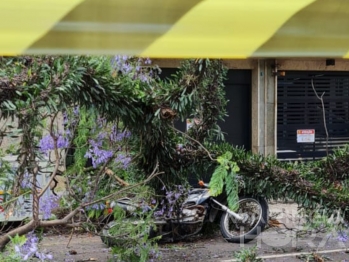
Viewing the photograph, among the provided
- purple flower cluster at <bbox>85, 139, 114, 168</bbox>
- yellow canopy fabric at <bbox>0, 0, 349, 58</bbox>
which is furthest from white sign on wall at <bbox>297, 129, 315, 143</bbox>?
yellow canopy fabric at <bbox>0, 0, 349, 58</bbox>

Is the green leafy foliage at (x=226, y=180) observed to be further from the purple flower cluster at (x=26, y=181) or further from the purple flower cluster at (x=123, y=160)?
the purple flower cluster at (x=26, y=181)

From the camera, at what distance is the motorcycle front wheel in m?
6.80

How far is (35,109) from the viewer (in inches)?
114

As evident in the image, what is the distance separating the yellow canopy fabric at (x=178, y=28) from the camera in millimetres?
1538

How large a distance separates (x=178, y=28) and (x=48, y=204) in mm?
3392

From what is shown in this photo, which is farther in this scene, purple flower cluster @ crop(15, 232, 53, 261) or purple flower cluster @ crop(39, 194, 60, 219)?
purple flower cluster @ crop(39, 194, 60, 219)

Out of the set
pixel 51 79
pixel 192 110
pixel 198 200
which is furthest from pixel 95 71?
pixel 198 200

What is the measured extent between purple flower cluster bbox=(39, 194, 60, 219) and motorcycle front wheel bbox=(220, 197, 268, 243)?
9.31 feet

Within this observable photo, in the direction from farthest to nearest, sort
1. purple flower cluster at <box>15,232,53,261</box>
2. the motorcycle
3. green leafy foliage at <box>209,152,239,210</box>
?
the motorcycle < green leafy foliage at <box>209,152,239,210</box> < purple flower cluster at <box>15,232,53,261</box>

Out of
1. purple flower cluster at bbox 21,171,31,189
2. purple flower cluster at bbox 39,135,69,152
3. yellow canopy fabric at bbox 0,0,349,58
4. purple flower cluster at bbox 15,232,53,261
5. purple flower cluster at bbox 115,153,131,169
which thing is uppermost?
yellow canopy fabric at bbox 0,0,349,58

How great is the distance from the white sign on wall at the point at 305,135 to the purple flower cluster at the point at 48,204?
8478 mm

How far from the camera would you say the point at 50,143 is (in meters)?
4.63

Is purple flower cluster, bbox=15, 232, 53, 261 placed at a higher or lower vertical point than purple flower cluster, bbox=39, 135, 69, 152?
lower

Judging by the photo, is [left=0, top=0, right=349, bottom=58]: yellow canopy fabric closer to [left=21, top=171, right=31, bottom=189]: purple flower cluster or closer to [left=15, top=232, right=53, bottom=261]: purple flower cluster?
[left=15, top=232, right=53, bottom=261]: purple flower cluster
